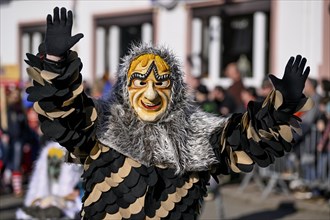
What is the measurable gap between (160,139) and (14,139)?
21.5 ft

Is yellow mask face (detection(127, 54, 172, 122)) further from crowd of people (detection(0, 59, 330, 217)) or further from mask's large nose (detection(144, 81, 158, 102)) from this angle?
crowd of people (detection(0, 59, 330, 217))

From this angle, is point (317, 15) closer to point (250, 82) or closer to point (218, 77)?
point (250, 82)

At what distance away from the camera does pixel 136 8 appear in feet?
45.0

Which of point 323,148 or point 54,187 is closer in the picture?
point 54,187

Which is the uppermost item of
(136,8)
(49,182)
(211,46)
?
(136,8)

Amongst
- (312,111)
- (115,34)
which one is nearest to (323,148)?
(312,111)

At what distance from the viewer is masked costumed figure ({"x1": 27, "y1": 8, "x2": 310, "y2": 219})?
2.85 metres

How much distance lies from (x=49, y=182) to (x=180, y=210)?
2855 mm

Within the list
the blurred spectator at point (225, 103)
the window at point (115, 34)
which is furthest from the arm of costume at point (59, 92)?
the window at point (115, 34)

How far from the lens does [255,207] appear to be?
7875mm

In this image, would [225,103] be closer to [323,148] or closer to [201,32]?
[323,148]

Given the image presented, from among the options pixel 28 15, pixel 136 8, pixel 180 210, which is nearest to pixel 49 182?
pixel 180 210

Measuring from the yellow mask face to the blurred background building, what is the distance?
6210mm

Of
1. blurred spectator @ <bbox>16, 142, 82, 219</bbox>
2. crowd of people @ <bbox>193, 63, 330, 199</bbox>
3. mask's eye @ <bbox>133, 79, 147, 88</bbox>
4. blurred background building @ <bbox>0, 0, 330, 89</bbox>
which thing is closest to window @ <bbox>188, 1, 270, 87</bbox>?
blurred background building @ <bbox>0, 0, 330, 89</bbox>
